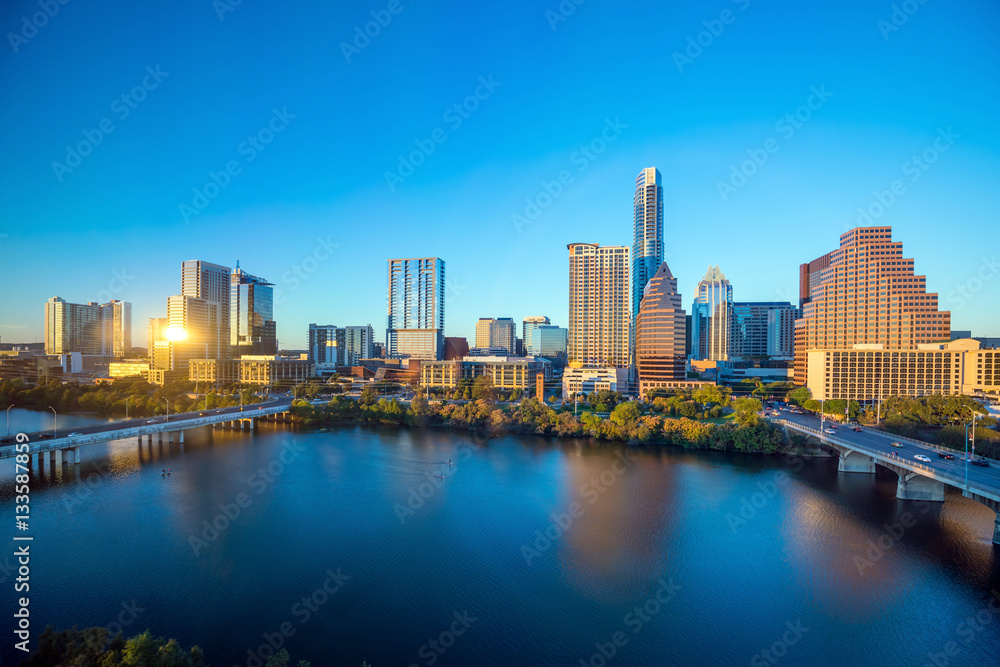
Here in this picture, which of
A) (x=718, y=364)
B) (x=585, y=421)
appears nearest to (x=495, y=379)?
(x=585, y=421)

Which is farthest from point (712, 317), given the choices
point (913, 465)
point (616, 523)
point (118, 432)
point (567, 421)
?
point (118, 432)

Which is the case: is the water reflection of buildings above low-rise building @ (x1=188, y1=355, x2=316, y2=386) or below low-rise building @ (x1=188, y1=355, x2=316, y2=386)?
below

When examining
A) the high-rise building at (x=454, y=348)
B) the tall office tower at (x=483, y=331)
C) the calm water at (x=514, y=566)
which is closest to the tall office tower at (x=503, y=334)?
the tall office tower at (x=483, y=331)

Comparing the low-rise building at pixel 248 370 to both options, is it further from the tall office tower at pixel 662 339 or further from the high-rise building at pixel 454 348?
the tall office tower at pixel 662 339

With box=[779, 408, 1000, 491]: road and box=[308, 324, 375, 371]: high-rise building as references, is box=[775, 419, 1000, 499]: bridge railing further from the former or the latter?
box=[308, 324, 375, 371]: high-rise building

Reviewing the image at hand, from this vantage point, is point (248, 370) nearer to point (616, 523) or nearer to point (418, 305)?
point (418, 305)

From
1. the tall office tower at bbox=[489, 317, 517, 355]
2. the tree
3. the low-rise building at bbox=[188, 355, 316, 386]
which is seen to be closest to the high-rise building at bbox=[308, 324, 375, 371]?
the low-rise building at bbox=[188, 355, 316, 386]

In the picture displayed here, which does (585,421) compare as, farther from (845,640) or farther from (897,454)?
(845,640)
